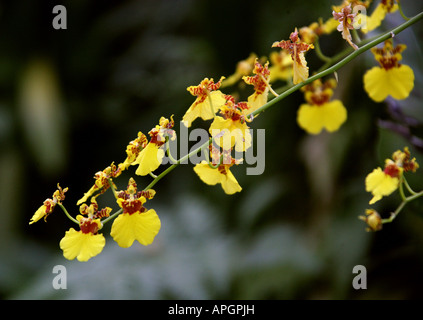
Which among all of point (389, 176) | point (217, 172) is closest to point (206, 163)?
point (217, 172)

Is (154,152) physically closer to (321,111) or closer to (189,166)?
(321,111)

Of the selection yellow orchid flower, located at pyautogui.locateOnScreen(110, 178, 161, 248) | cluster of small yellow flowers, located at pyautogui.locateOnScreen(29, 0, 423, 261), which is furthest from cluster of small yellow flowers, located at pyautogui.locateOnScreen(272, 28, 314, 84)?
yellow orchid flower, located at pyautogui.locateOnScreen(110, 178, 161, 248)

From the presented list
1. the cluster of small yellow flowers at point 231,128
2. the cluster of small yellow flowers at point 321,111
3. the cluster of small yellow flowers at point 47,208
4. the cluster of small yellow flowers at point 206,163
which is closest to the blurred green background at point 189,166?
the cluster of small yellow flowers at point 321,111

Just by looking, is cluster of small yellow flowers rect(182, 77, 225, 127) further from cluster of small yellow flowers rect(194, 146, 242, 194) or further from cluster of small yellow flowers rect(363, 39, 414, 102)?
cluster of small yellow flowers rect(363, 39, 414, 102)

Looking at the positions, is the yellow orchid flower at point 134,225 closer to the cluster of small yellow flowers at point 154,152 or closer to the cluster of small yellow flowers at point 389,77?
the cluster of small yellow flowers at point 154,152

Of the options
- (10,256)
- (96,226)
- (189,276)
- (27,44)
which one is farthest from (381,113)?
(27,44)
